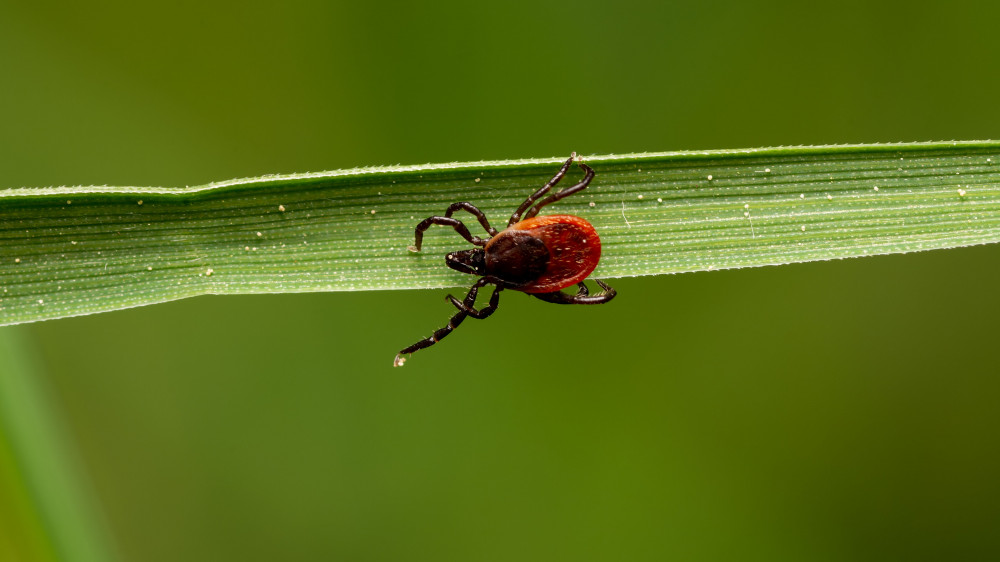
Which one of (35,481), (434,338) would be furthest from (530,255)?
(35,481)

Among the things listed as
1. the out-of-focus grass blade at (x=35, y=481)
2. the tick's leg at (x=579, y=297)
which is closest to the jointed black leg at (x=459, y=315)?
the tick's leg at (x=579, y=297)

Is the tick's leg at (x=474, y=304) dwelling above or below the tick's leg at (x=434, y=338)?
above

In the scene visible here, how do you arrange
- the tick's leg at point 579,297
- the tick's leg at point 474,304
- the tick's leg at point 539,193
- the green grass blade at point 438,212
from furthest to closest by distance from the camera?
the tick's leg at point 579,297 → the tick's leg at point 474,304 → the tick's leg at point 539,193 → the green grass blade at point 438,212

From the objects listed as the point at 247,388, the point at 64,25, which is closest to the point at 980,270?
the point at 247,388

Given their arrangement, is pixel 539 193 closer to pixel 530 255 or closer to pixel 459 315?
pixel 530 255

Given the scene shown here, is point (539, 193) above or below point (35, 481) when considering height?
above

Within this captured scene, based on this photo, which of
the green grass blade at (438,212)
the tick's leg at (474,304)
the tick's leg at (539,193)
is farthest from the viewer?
the tick's leg at (474,304)

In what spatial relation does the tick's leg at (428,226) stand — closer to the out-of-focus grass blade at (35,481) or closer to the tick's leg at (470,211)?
the tick's leg at (470,211)
